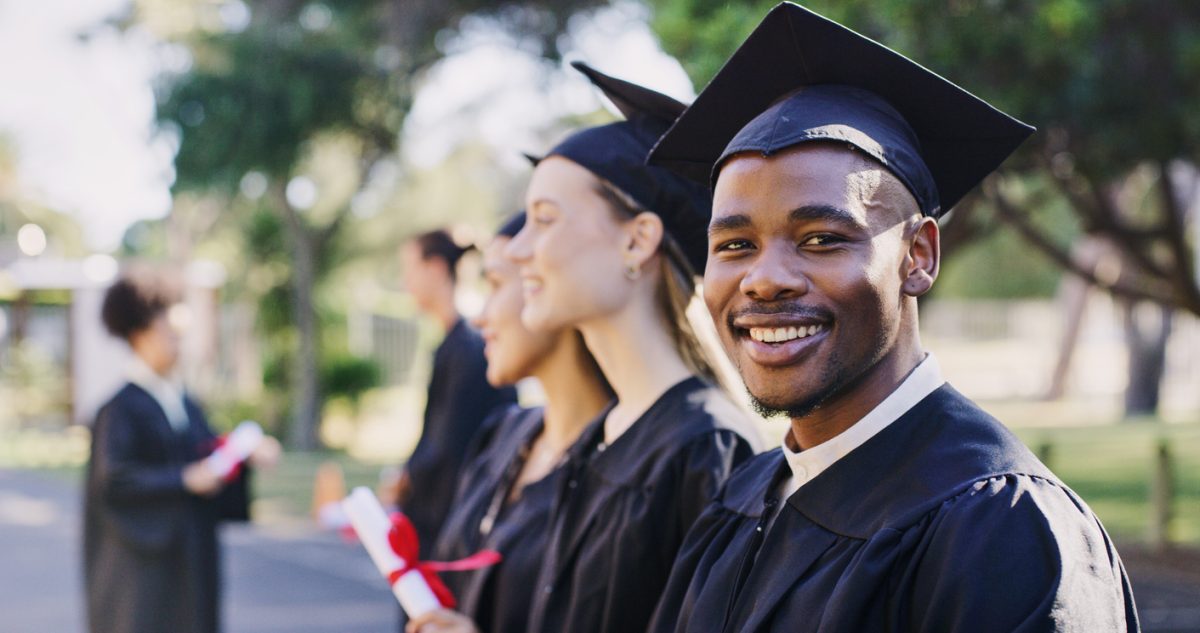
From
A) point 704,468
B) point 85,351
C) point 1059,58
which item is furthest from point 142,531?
point 85,351

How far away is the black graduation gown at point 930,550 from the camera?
1.45 meters

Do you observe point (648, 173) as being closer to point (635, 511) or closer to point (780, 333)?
point (635, 511)

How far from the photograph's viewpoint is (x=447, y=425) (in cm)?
→ 513

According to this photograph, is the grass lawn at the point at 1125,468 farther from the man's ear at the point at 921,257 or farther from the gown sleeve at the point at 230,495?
the man's ear at the point at 921,257

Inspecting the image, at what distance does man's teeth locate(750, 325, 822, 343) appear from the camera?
172 cm

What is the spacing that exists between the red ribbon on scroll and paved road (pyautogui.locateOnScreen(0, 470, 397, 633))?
526cm

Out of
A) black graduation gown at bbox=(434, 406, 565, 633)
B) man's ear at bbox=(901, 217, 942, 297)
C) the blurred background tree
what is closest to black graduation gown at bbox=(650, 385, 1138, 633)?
man's ear at bbox=(901, 217, 942, 297)

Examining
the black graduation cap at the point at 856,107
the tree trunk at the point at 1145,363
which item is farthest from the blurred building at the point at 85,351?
the black graduation cap at the point at 856,107

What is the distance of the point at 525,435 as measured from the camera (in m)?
3.29

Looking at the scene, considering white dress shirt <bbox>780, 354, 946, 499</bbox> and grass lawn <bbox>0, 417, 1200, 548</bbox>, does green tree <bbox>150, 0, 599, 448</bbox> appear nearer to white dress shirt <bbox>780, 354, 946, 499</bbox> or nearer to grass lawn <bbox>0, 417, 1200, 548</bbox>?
grass lawn <bbox>0, 417, 1200, 548</bbox>

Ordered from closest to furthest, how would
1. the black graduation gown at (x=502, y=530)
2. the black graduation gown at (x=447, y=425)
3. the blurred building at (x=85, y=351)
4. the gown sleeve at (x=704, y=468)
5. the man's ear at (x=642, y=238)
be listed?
the gown sleeve at (x=704, y=468), the man's ear at (x=642, y=238), the black graduation gown at (x=502, y=530), the black graduation gown at (x=447, y=425), the blurred building at (x=85, y=351)

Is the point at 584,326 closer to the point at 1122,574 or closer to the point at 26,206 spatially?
the point at 1122,574

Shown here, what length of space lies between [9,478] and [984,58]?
1457 cm

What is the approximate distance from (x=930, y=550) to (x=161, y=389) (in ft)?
14.4
